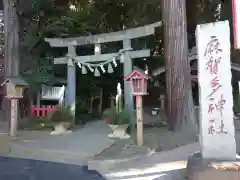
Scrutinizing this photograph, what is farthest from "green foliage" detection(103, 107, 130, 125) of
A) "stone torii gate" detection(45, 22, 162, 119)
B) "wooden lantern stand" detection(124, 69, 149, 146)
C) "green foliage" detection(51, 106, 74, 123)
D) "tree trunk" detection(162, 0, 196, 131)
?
"green foliage" detection(51, 106, 74, 123)

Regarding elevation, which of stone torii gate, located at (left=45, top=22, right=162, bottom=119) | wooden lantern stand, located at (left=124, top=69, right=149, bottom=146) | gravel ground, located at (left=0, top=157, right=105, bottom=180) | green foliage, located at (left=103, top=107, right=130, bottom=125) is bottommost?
gravel ground, located at (left=0, top=157, right=105, bottom=180)

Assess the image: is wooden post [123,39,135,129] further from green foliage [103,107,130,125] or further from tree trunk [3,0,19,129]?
tree trunk [3,0,19,129]

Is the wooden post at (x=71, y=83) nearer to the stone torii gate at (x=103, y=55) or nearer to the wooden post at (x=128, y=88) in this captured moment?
the stone torii gate at (x=103, y=55)

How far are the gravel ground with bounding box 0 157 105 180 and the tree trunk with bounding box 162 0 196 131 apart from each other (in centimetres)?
333

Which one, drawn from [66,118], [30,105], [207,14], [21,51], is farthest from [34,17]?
[207,14]

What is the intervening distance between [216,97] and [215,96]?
21 millimetres

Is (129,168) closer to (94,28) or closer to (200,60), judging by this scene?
(200,60)

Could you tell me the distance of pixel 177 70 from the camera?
8.70 m

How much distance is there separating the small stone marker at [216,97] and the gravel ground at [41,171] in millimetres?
2123

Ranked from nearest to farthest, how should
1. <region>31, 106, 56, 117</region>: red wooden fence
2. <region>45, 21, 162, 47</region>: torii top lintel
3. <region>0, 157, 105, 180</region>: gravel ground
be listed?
<region>0, 157, 105, 180</region>: gravel ground, <region>45, 21, 162, 47</region>: torii top lintel, <region>31, 106, 56, 117</region>: red wooden fence

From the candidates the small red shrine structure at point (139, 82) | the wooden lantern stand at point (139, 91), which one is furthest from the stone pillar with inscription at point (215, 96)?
the small red shrine structure at point (139, 82)

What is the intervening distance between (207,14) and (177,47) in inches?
288

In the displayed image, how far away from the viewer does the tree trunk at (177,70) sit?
8.67m

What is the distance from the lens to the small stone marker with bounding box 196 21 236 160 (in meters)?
4.83
